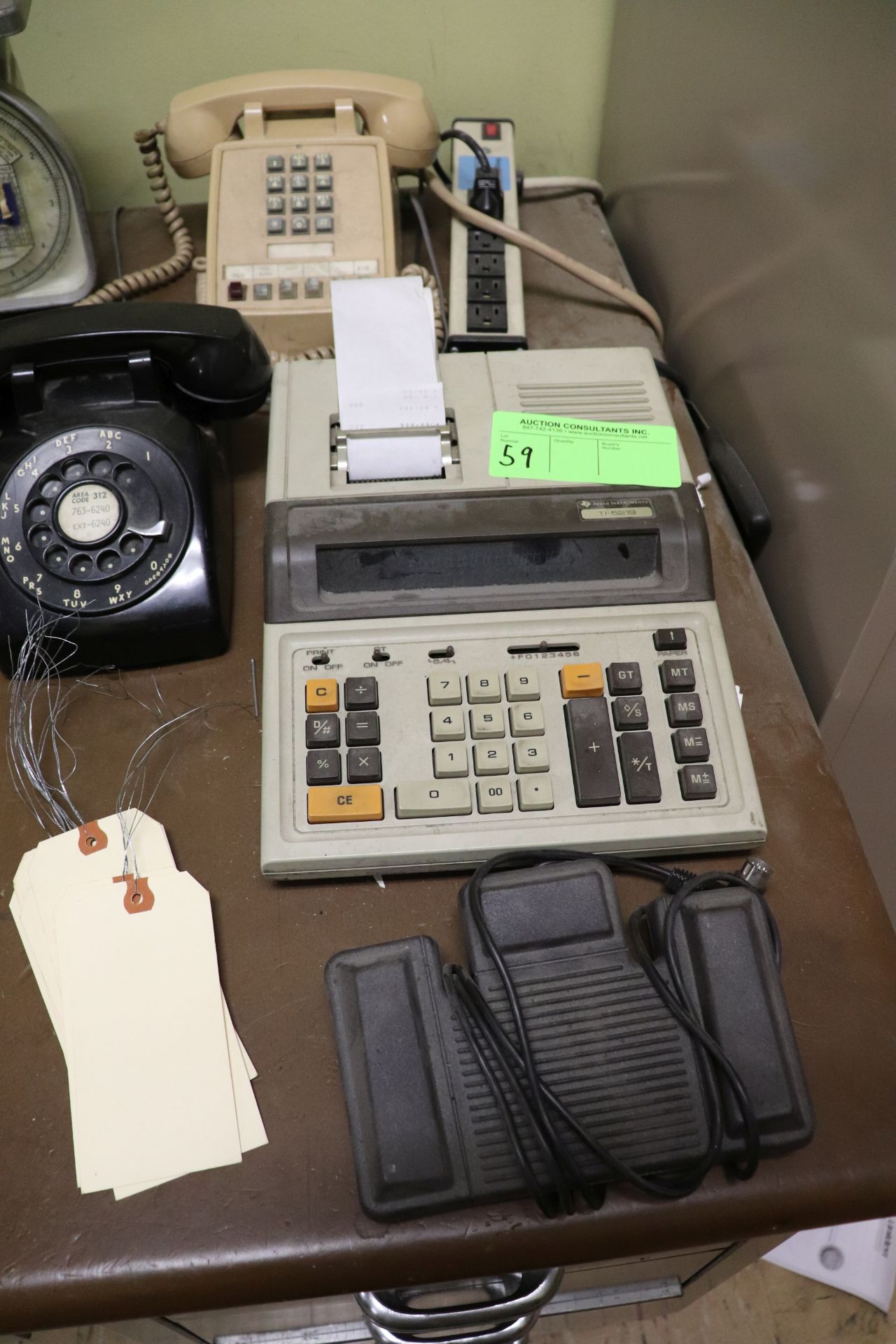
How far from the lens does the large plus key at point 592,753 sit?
0.52 metres

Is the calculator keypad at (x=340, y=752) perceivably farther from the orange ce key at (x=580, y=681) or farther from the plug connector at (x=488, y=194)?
the plug connector at (x=488, y=194)

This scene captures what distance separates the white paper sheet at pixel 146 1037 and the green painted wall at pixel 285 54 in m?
0.88

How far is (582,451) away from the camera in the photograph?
2.10 ft

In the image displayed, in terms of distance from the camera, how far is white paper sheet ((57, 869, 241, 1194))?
1.49ft

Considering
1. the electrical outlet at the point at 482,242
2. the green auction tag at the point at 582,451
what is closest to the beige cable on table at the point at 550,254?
the electrical outlet at the point at 482,242

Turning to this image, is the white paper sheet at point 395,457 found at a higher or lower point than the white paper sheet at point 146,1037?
higher

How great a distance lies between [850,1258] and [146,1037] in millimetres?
927

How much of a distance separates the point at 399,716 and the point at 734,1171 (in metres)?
0.30

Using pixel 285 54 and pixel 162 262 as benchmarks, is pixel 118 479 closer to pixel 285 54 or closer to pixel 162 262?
pixel 162 262

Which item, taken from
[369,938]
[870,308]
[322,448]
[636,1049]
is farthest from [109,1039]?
[870,308]

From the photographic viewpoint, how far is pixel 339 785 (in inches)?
20.6

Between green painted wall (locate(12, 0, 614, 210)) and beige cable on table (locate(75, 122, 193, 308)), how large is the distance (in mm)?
116

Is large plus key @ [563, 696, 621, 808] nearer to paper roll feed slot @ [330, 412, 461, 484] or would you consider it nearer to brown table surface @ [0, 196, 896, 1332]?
brown table surface @ [0, 196, 896, 1332]

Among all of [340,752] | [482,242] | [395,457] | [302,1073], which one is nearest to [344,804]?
[340,752]
